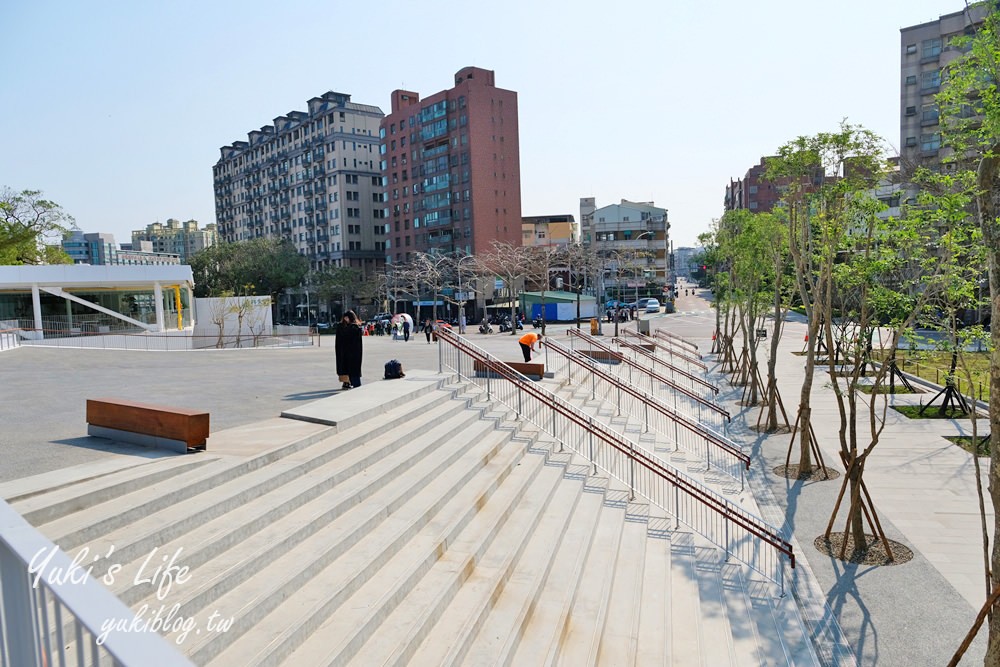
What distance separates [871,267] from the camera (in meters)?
10.3

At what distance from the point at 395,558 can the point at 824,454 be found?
11.8 m

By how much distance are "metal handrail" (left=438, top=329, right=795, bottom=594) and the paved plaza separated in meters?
0.73

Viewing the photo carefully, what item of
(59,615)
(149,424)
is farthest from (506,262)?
(59,615)

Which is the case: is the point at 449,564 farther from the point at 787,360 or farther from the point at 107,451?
the point at 787,360

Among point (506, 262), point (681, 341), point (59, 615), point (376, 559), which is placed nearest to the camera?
point (59, 615)

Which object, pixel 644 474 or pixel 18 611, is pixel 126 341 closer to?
pixel 644 474

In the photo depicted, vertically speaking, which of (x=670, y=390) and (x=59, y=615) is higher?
(x=59, y=615)

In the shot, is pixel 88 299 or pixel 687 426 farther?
pixel 88 299

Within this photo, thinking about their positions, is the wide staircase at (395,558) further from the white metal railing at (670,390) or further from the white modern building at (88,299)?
the white modern building at (88,299)

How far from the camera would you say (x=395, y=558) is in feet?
20.2

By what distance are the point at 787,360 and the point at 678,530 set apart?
24.7 m

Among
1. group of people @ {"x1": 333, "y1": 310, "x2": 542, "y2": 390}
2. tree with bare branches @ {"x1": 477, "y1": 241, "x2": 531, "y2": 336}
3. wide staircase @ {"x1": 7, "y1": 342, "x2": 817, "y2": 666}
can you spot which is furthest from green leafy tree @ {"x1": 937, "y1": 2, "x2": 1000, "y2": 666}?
tree with bare branches @ {"x1": 477, "y1": 241, "x2": 531, "y2": 336}

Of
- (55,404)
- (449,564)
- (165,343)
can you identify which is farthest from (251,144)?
(449,564)

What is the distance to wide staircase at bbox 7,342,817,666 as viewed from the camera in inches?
191
